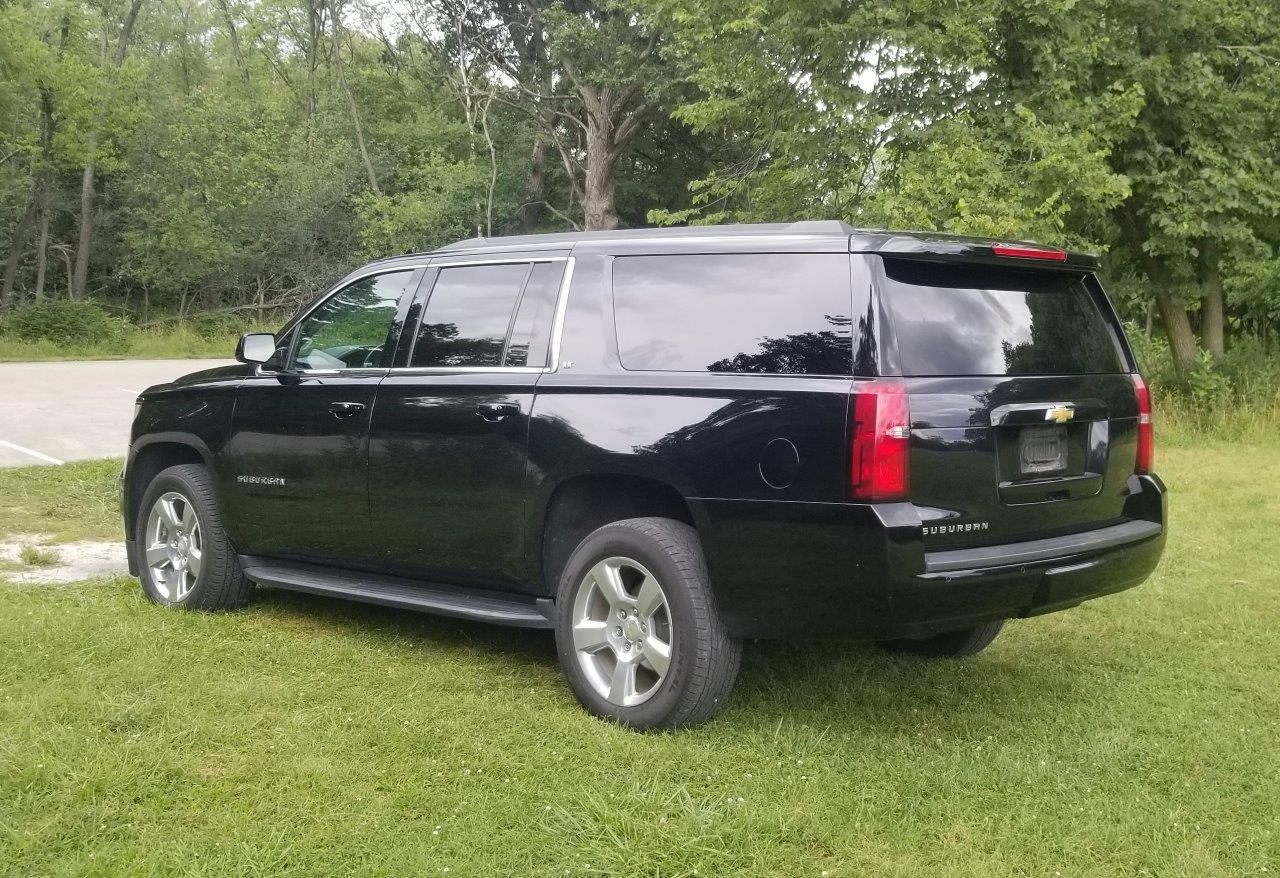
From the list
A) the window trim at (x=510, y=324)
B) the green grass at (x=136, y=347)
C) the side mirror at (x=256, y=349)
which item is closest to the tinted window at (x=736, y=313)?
the window trim at (x=510, y=324)

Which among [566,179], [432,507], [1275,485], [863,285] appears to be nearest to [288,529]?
[432,507]

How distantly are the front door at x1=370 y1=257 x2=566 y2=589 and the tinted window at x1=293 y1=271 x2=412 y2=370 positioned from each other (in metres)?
0.23

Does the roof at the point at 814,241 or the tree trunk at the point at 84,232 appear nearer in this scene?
the roof at the point at 814,241

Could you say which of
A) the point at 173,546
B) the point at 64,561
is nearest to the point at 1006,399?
the point at 173,546

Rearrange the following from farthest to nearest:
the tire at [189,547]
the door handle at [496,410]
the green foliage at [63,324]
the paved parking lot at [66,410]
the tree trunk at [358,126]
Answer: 1. the tree trunk at [358,126]
2. the green foliage at [63,324]
3. the paved parking lot at [66,410]
4. the tire at [189,547]
5. the door handle at [496,410]

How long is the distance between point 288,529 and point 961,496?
10.4 feet

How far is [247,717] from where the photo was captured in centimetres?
442

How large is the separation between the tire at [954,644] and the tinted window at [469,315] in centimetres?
227

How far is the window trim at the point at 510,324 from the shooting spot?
4.83m

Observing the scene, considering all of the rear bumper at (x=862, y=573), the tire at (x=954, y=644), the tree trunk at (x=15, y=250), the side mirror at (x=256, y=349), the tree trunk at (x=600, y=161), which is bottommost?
the tire at (x=954, y=644)

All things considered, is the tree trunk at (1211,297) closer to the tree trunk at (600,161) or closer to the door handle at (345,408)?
the door handle at (345,408)

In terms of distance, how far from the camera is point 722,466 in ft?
13.6

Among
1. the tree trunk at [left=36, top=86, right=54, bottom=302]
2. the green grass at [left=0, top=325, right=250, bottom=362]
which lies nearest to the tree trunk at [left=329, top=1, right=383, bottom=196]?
the green grass at [left=0, top=325, right=250, bottom=362]

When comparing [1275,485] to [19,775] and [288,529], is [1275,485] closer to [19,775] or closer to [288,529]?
[288,529]
